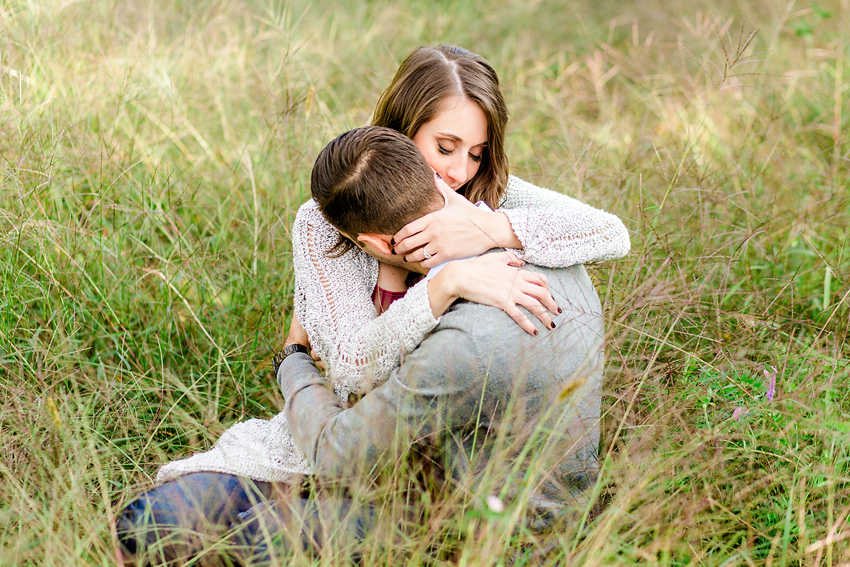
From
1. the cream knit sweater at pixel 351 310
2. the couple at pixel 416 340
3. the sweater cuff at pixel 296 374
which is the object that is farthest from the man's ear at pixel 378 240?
the sweater cuff at pixel 296 374

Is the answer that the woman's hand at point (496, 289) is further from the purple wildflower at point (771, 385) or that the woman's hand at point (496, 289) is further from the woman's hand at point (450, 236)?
the purple wildflower at point (771, 385)

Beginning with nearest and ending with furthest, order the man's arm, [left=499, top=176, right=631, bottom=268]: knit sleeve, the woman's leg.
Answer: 1. the man's arm
2. the woman's leg
3. [left=499, top=176, right=631, bottom=268]: knit sleeve

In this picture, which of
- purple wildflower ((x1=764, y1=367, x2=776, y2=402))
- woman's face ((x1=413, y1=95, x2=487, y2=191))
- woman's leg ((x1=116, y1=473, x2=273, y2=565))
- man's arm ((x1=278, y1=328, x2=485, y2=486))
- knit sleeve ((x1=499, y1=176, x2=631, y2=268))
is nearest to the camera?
man's arm ((x1=278, y1=328, x2=485, y2=486))

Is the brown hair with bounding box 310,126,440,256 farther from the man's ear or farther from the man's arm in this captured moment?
the man's arm

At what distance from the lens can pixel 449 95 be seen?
86.3 inches

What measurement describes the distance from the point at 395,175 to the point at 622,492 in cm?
90

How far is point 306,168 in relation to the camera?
3.03 meters

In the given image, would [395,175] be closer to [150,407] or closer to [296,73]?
[150,407]

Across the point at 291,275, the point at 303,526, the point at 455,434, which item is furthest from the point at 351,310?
the point at 291,275

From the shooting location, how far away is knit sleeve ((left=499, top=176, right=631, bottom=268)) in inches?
71.1

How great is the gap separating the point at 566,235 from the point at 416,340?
48cm

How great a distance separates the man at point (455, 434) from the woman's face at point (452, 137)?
1.13 feet

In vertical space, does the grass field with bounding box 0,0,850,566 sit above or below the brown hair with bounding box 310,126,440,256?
below

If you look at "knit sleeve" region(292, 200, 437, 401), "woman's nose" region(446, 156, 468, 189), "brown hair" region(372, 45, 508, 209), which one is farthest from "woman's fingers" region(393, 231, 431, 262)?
"brown hair" region(372, 45, 508, 209)
